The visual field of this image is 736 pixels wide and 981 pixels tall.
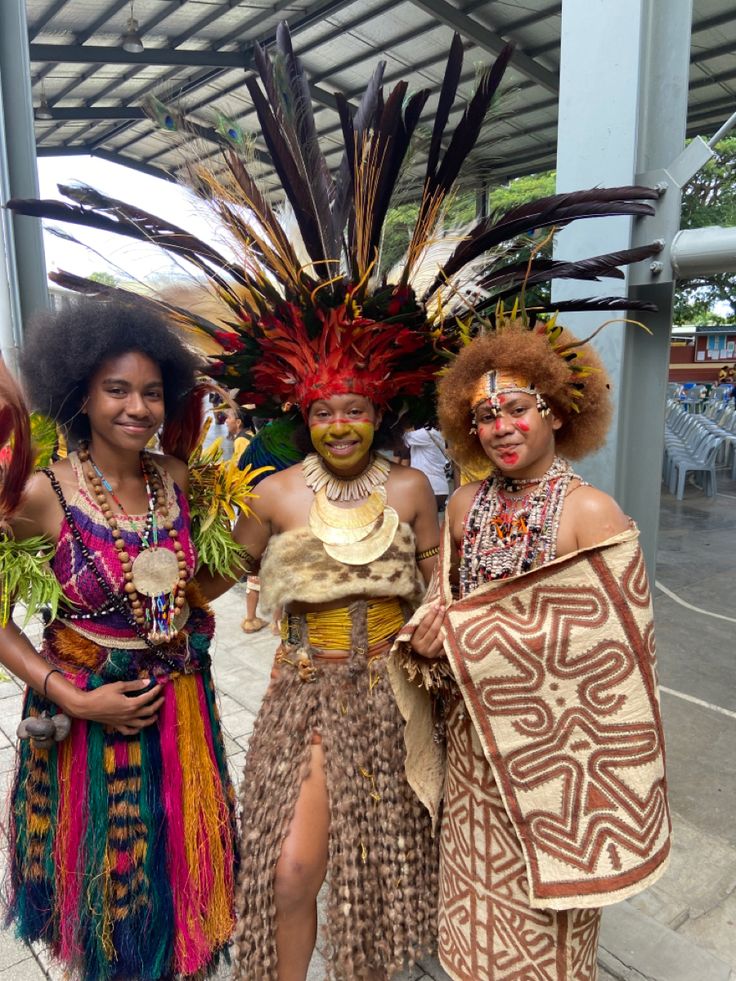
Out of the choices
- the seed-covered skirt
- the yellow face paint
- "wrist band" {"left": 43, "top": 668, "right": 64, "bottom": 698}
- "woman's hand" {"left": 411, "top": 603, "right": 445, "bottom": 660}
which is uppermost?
the yellow face paint

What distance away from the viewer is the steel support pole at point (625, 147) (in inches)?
102

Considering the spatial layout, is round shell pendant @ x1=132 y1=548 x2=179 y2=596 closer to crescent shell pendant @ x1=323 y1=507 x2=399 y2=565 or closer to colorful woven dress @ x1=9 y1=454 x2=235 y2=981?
colorful woven dress @ x1=9 y1=454 x2=235 y2=981

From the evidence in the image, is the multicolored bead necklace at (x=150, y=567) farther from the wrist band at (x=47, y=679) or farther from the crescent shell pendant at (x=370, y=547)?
the crescent shell pendant at (x=370, y=547)

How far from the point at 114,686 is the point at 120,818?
37cm

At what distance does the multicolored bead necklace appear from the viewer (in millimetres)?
1658

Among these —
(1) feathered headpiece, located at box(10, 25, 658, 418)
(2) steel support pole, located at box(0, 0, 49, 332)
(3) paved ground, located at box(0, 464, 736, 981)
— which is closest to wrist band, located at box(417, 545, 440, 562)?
(1) feathered headpiece, located at box(10, 25, 658, 418)

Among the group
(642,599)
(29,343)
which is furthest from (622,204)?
(29,343)

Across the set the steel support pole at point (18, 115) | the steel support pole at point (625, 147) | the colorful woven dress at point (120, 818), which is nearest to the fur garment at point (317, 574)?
the colorful woven dress at point (120, 818)

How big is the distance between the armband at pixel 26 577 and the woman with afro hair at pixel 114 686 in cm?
1

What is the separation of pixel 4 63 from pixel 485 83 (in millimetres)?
3293

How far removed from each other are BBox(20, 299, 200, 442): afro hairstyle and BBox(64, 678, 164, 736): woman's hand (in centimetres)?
68

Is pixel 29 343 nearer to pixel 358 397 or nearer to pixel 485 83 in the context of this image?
pixel 358 397

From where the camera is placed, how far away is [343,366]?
1.92 metres

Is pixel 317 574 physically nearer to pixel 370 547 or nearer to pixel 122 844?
pixel 370 547
